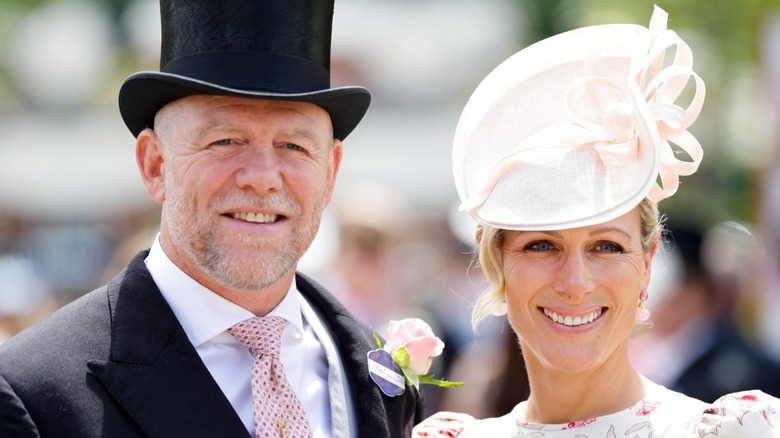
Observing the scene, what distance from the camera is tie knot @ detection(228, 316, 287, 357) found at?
3.86 meters

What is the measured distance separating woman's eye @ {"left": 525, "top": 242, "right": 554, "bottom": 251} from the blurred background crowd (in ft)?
1.61

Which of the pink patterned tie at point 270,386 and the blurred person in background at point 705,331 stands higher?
the pink patterned tie at point 270,386

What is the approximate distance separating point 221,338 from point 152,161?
0.62 metres

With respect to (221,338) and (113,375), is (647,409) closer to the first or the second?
(221,338)

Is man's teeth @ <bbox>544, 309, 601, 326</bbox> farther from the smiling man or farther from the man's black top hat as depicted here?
the man's black top hat

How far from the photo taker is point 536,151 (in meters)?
4.13

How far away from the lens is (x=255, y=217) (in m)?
3.85

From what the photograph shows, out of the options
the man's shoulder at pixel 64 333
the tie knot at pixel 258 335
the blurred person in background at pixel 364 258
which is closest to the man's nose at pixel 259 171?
Result: the tie knot at pixel 258 335

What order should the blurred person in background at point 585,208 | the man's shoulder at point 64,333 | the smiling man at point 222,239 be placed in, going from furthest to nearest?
the blurred person in background at point 585,208 < the smiling man at point 222,239 < the man's shoulder at point 64,333

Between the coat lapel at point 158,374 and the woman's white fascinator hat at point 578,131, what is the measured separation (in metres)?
1.08

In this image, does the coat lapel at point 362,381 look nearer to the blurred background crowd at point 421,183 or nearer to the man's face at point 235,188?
the man's face at point 235,188

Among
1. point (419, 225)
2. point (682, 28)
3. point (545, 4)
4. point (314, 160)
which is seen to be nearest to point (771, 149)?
point (314, 160)

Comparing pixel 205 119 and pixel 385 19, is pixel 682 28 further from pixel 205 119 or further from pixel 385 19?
pixel 205 119

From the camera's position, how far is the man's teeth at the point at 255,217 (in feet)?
12.6
